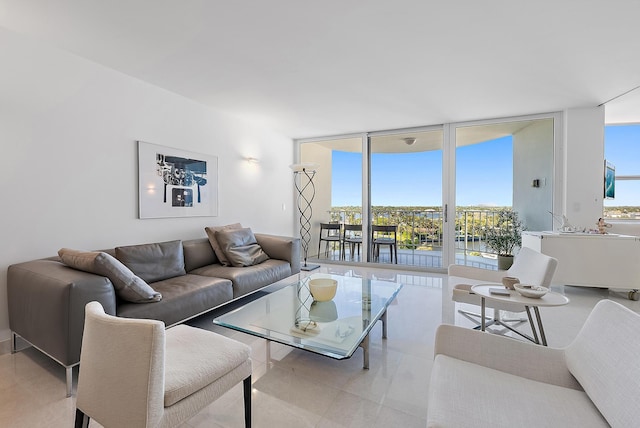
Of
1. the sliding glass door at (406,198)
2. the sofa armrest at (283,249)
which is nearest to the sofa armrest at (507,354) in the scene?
the sofa armrest at (283,249)

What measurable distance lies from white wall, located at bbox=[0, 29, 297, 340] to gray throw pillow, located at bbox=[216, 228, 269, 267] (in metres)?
0.54

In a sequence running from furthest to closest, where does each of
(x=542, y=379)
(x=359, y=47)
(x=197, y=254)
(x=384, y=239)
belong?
(x=384, y=239)
(x=197, y=254)
(x=359, y=47)
(x=542, y=379)

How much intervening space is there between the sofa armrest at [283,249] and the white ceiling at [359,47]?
69.3 inches

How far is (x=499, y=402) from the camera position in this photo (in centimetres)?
109

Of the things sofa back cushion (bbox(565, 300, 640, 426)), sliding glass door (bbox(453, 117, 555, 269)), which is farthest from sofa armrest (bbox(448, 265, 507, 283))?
sliding glass door (bbox(453, 117, 555, 269))

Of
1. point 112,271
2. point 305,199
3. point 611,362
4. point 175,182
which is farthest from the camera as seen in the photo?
point 305,199

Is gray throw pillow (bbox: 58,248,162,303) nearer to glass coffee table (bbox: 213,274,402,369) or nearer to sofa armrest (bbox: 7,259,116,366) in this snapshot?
sofa armrest (bbox: 7,259,116,366)

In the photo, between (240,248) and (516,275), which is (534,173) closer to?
(516,275)

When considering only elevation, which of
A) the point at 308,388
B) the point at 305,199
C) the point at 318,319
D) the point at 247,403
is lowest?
the point at 308,388

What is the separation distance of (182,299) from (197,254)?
1.04 m

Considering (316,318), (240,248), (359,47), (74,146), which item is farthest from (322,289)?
(74,146)

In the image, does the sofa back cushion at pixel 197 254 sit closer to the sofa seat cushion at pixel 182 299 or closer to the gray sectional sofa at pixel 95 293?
the gray sectional sofa at pixel 95 293

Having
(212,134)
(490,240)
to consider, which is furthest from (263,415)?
(490,240)

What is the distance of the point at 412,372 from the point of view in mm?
1961
